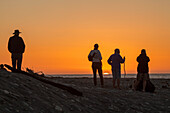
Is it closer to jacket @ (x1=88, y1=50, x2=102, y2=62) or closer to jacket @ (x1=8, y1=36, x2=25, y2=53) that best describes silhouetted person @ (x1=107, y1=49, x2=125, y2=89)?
jacket @ (x1=88, y1=50, x2=102, y2=62)

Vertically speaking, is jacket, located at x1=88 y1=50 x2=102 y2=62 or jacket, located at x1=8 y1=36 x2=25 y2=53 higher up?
jacket, located at x1=8 y1=36 x2=25 y2=53

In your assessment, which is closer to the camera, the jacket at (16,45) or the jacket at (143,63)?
the jacket at (16,45)

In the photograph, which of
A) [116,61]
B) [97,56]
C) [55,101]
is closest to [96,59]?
[97,56]

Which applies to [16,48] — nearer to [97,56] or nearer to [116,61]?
[97,56]

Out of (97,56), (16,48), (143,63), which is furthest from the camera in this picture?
(97,56)

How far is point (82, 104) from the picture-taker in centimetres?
990

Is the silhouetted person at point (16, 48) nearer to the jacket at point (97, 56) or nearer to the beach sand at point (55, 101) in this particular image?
the beach sand at point (55, 101)

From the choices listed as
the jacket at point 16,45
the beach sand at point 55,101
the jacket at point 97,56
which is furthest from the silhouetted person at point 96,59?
the beach sand at point 55,101

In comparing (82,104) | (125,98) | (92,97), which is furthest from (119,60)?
(82,104)

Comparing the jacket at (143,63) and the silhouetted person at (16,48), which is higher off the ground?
the silhouetted person at (16,48)

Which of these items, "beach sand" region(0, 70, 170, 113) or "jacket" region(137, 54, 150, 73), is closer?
"beach sand" region(0, 70, 170, 113)

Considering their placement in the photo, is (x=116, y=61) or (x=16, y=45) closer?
(x=16, y=45)

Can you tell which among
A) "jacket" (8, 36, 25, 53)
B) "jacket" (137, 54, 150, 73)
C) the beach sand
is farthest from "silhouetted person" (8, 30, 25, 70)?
"jacket" (137, 54, 150, 73)

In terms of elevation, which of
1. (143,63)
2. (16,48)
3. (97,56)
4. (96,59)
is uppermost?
(16,48)
